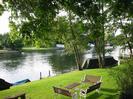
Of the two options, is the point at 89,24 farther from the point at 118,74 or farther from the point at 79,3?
the point at 118,74

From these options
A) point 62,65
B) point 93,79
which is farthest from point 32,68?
point 93,79

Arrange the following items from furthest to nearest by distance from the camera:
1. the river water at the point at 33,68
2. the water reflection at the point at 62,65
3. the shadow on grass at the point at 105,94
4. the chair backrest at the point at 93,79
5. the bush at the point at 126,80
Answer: the water reflection at the point at 62,65, the river water at the point at 33,68, the chair backrest at the point at 93,79, the shadow on grass at the point at 105,94, the bush at the point at 126,80

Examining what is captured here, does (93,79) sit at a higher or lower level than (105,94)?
higher

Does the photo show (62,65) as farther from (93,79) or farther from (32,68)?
(93,79)

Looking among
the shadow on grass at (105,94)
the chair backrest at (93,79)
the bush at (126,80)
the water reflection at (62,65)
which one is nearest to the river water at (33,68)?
the water reflection at (62,65)

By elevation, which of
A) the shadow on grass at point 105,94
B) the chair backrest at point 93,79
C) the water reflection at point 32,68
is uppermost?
the chair backrest at point 93,79

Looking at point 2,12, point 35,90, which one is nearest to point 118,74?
point 2,12

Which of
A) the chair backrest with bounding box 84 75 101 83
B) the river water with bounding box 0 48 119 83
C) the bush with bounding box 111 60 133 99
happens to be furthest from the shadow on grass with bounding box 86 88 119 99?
the river water with bounding box 0 48 119 83

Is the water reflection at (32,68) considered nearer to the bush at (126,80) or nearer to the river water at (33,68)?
the river water at (33,68)

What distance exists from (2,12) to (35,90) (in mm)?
8634

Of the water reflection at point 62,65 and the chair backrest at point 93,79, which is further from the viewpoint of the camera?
the water reflection at point 62,65

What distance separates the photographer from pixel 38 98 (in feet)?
61.1

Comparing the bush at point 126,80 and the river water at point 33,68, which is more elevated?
the bush at point 126,80

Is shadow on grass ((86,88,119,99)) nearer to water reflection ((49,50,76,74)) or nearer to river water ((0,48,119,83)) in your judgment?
river water ((0,48,119,83))
